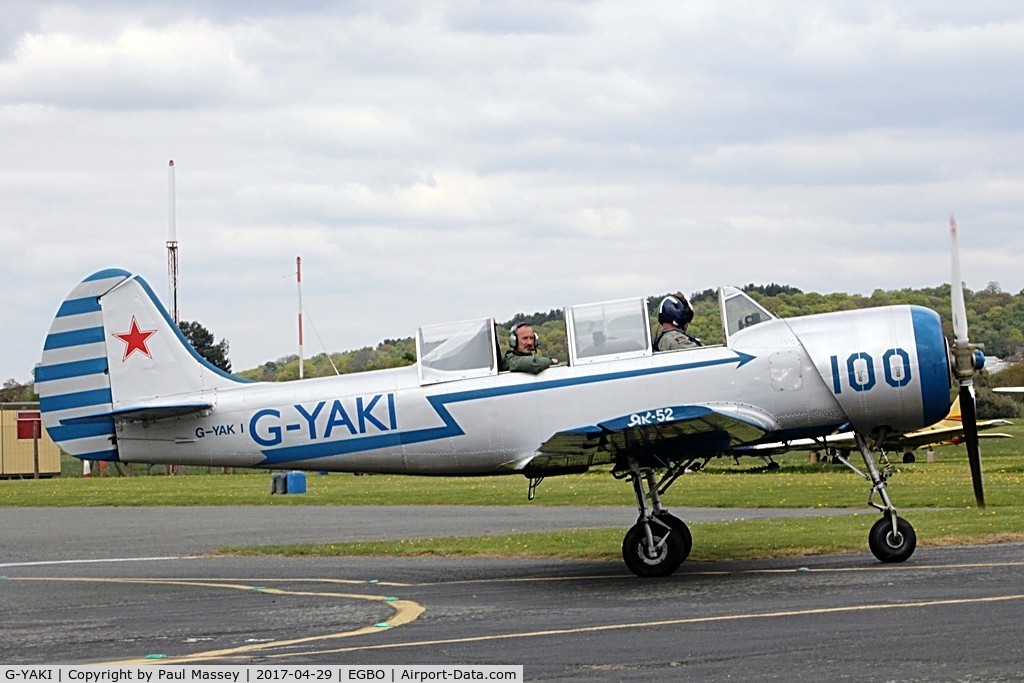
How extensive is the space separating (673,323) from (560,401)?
1570 millimetres

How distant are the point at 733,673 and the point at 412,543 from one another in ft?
37.0

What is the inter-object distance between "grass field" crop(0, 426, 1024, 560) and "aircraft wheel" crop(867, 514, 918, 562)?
5.44ft

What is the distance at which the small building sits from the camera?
5622 centimetres

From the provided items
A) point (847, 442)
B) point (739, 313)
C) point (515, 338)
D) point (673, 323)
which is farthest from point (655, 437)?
point (847, 442)

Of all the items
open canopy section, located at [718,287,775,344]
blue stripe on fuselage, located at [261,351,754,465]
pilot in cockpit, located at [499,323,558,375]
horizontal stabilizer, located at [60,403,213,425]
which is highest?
open canopy section, located at [718,287,775,344]

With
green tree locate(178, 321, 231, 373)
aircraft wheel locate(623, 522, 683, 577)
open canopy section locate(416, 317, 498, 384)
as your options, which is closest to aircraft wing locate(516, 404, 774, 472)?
aircraft wheel locate(623, 522, 683, 577)

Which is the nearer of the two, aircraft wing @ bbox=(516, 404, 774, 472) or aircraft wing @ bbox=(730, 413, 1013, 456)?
aircraft wing @ bbox=(516, 404, 774, 472)

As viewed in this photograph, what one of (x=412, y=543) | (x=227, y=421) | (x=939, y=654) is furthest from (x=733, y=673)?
(x=412, y=543)

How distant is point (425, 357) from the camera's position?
48.6ft

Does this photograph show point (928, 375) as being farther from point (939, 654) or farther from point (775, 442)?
point (939, 654)

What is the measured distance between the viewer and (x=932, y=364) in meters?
13.8

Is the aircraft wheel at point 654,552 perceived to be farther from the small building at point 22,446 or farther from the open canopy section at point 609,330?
the small building at point 22,446

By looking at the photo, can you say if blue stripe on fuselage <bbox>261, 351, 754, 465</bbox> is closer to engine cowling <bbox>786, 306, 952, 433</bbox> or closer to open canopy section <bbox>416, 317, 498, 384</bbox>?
open canopy section <bbox>416, 317, 498, 384</bbox>

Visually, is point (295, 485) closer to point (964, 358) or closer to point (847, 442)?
point (847, 442)
